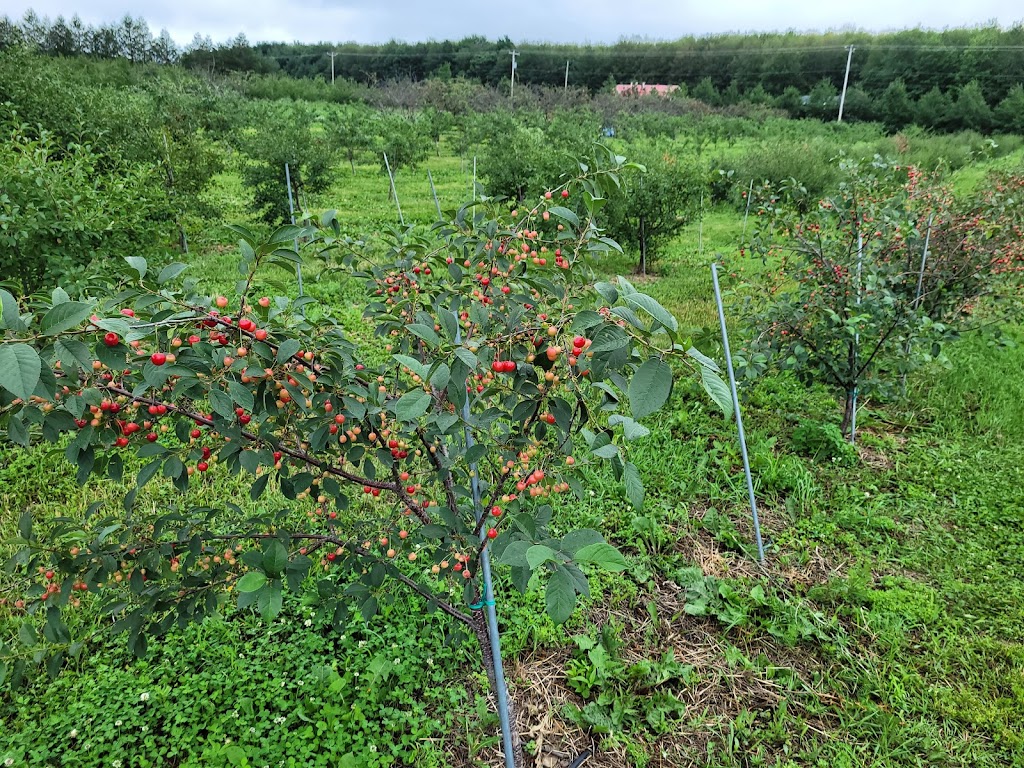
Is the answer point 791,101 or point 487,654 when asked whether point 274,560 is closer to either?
point 487,654

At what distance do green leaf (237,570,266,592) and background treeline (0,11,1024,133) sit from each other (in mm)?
19607

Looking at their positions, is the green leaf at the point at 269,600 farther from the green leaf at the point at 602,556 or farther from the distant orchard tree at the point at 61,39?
the distant orchard tree at the point at 61,39

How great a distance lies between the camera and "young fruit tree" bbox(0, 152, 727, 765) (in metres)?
0.89

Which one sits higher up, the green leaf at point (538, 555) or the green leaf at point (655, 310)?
the green leaf at point (655, 310)

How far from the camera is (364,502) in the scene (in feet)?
9.25

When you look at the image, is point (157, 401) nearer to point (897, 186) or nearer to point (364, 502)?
point (364, 502)

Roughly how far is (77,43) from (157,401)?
128 ft

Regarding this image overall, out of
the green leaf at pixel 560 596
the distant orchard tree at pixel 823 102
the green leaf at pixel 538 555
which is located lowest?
the green leaf at pixel 560 596

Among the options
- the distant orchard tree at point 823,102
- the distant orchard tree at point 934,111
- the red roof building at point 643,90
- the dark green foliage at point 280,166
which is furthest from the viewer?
the red roof building at point 643,90

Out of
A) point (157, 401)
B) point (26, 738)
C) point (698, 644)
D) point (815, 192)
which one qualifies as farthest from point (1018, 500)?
point (815, 192)

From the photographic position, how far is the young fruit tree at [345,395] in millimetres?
887

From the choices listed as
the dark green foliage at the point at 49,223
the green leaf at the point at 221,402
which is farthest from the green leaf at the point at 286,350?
the dark green foliage at the point at 49,223

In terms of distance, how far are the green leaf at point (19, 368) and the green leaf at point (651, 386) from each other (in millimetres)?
771

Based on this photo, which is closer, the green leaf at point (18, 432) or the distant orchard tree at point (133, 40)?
the green leaf at point (18, 432)
